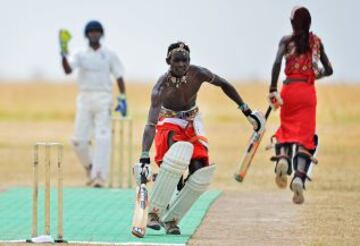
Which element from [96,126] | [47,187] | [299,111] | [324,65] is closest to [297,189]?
[299,111]

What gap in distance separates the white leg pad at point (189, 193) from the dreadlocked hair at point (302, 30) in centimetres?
220

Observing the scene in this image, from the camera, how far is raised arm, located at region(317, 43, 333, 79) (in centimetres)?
1603

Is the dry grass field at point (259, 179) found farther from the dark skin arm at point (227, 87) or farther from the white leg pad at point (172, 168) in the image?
the dark skin arm at point (227, 87)

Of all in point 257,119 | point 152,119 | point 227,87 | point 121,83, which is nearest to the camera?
point 152,119

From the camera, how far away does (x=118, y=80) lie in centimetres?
2103

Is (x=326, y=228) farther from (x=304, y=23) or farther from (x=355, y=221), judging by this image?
(x=304, y=23)

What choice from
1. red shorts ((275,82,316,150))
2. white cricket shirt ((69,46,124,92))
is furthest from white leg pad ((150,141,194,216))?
white cricket shirt ((69,46,124,92))

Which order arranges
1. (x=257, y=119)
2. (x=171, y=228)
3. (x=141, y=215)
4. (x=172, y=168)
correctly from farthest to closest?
(x=257, y=119), (x=171, y=228), (x=172, y=168), (x=141, y=215)

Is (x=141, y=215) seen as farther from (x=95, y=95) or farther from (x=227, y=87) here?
(x=95, y=95)

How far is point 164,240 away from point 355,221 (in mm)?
2688

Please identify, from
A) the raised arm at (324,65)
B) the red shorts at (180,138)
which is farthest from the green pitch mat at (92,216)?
the raised arm at (324,65)

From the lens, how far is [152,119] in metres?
14.0

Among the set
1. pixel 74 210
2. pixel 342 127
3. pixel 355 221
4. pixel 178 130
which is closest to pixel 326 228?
pixel 355 221

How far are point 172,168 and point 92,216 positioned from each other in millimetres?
2473
